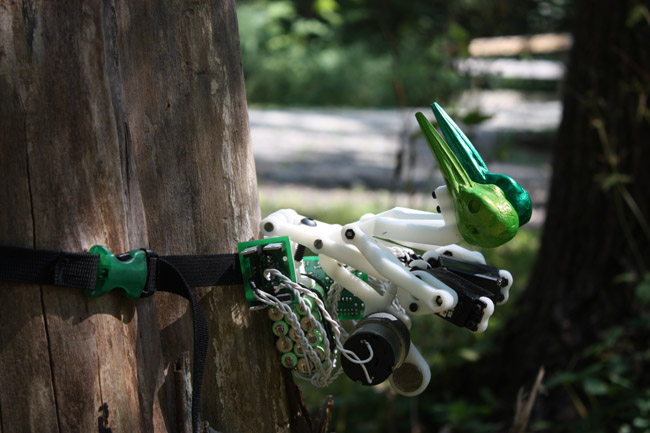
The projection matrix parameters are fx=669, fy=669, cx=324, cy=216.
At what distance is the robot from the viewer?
4.07ft

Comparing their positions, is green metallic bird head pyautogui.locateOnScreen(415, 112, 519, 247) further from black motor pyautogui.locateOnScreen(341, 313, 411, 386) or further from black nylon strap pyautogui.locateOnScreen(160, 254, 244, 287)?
black nylon strap pyautogui.locateOnScreen(160, 254, 244, 287)

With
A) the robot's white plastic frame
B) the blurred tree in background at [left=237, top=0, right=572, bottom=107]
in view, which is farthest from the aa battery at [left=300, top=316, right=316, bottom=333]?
the blurred tree in background at [left=237, top=0, right=572, bottom=107]

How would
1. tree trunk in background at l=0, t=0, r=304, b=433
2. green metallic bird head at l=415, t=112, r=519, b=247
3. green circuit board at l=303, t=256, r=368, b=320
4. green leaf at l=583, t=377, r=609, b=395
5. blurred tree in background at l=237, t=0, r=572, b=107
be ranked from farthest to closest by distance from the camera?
1. blurred tree in background at l=237, t=0, r=572, b=107
2. green leaf at l=583, t=377, r=609, b=395
3. green circuit board at l=303, t=256, r=368, b=320
4. green metallic bird head at l=415, t=112, r=519, b=247
5. tree trunk in background at l=0, t=0, r=304, b=433

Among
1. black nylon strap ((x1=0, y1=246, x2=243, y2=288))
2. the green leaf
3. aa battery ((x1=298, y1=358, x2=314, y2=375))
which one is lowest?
the green leaf

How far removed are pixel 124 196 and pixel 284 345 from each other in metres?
0.44

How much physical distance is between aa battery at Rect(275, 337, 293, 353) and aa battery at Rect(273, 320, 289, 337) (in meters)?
Result: 0.01

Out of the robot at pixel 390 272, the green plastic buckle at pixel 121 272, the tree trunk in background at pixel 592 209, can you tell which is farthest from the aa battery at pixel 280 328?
the tree trunk in background at pixel 592 209

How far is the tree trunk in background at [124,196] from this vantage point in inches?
42.1

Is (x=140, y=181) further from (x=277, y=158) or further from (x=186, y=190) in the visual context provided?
(x=277, y=158)

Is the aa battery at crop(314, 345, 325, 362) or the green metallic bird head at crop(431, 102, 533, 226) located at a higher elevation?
the green metallic bird head at crop(431, 102, 533, 226)

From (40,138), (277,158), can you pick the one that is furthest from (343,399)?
(277,158)

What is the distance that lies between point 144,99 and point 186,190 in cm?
19

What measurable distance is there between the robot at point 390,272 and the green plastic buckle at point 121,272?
8.0 inches

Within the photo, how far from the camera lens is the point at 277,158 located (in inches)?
339
